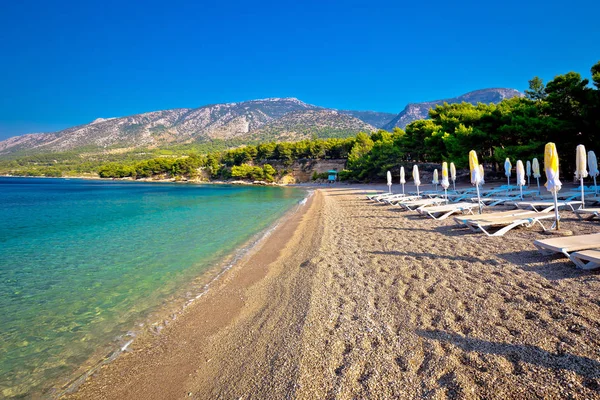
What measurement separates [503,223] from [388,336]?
21.1ft

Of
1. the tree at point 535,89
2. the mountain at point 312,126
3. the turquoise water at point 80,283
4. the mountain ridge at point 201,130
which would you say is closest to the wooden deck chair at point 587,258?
the turquoise water at point 80,283

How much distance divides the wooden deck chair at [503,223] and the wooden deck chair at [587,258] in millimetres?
2713

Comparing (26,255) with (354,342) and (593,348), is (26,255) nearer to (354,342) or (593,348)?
(354,342)

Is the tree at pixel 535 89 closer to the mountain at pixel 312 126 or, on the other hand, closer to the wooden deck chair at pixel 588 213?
the wooden deck chair at pixel 588 213

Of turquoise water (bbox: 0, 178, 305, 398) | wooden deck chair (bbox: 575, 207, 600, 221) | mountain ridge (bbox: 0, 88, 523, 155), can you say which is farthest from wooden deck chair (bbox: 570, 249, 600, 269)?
mountain ridge (bbox: 0, 88, 523, 155)

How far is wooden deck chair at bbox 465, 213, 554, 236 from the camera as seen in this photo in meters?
7.62

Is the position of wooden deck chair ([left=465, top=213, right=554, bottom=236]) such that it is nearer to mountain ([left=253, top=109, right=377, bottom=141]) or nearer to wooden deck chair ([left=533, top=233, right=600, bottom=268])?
wooden deck chair ([left=533, top=233, right=600, bottom=268])

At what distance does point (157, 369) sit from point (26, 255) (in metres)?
9.03

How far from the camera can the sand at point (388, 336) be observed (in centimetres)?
254

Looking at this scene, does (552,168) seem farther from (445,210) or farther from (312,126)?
(312,126)

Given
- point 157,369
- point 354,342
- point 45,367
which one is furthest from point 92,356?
point 354,342

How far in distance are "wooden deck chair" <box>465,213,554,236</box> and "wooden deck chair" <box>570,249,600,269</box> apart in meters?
2.71

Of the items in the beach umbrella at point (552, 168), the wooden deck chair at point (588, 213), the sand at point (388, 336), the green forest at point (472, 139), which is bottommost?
the sand at point (388, 336)

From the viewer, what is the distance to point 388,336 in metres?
3.35
